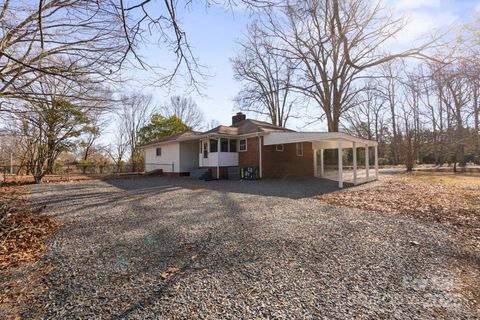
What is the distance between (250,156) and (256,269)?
12.7 meters

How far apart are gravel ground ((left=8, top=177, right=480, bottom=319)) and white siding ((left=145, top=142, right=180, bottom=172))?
42.2ft

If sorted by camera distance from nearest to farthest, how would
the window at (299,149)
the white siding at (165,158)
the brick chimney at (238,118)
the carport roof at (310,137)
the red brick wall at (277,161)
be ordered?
the carport roof at (310,137) → the red brick wall at (277,161) → the window at (299,149) → the white siding at (165,158) → the brick chimney at (238,118)

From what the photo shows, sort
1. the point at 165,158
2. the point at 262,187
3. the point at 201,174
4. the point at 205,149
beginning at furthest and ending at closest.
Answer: the point at 165,158 → the point at 205,149 → the point at 201,174 → the point at 262,187

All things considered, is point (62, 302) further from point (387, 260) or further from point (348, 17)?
point (348, 17)

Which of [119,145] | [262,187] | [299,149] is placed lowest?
[262,187]

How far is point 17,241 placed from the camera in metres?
4.03

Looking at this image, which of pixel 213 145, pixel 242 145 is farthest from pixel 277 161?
pixel 213 145

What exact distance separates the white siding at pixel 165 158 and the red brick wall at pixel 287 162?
6.92 metres

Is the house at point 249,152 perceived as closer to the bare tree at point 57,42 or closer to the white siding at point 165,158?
the white siding at point 165,158

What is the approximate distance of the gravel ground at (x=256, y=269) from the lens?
2.22 m

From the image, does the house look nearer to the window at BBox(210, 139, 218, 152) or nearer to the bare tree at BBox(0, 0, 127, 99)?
the window at BBox(210, 139, 218, 152)

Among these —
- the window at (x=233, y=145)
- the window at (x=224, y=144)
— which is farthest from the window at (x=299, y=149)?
the window at (x=224, y=144)

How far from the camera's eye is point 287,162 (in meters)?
16.6

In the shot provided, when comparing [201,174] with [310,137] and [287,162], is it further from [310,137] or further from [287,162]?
[310,137]
